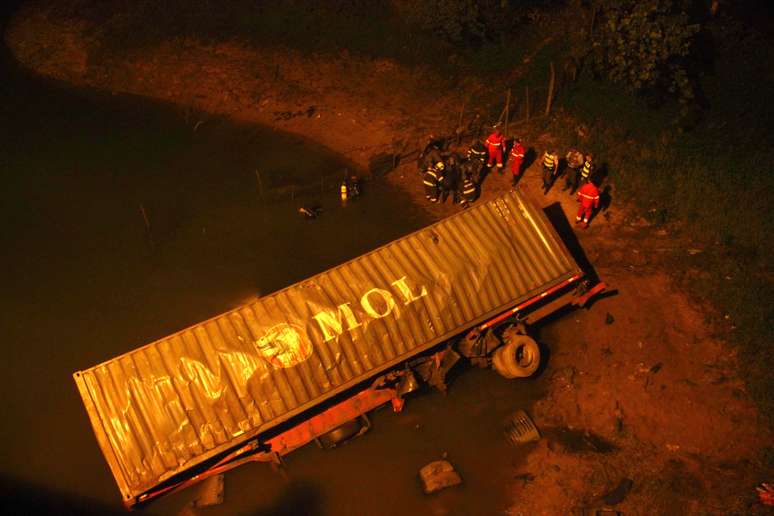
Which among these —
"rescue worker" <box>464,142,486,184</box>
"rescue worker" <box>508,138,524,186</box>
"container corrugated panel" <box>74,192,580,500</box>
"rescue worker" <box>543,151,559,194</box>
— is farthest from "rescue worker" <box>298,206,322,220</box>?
"rescue worker" <box>543,151,559,194</box>

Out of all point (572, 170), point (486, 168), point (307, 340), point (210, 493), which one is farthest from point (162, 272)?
point (572, 170)

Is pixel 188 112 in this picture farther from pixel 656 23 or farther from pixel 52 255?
pixel 656 23

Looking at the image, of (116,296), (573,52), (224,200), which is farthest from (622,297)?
(116,296)

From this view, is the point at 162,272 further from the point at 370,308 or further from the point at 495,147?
the point at 495,147

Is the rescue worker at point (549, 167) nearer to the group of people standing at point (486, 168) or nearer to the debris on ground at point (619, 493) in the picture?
the group of people standing at point (486, 168)

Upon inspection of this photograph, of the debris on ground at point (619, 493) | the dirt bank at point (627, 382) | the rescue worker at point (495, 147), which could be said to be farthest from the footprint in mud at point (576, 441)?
the rescue worker at point (495, 147)
